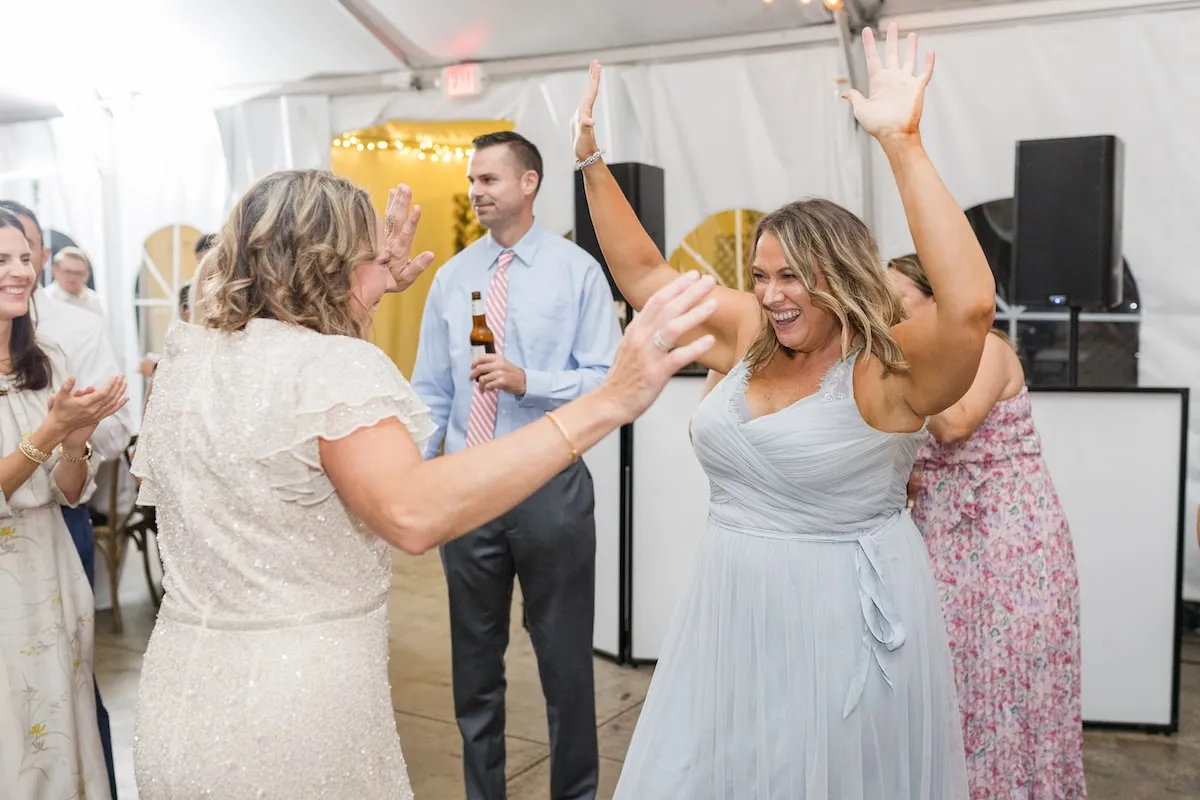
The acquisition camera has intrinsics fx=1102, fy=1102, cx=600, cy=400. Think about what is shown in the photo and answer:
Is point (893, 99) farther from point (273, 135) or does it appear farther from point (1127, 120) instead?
point (273, 135)

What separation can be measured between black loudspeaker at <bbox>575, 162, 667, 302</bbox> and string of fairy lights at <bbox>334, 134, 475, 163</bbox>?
16.2ft

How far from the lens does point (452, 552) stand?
3.04 m

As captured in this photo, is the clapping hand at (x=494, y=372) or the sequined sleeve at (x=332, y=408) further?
the clapping hand at (x=494, y=372)

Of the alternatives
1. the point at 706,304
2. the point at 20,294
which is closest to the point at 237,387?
the point at 706,304

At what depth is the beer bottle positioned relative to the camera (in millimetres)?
3066

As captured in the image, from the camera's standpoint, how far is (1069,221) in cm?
424

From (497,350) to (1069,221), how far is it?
2432 mm

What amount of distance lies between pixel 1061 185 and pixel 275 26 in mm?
4043

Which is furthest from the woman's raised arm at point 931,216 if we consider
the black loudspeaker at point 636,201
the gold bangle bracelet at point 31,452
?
the black loudspeaker at point 636,201

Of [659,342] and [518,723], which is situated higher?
[659,342]

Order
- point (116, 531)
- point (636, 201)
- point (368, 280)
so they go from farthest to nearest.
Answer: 1. point (116, 531)
2. point (636, 201)
3. point (368, 280)

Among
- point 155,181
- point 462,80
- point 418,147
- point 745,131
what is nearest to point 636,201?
point 745,131

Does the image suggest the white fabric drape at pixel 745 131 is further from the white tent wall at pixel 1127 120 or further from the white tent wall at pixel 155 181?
the white tent wall at pixel 155 181

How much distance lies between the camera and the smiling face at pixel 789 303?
2.13 meters
